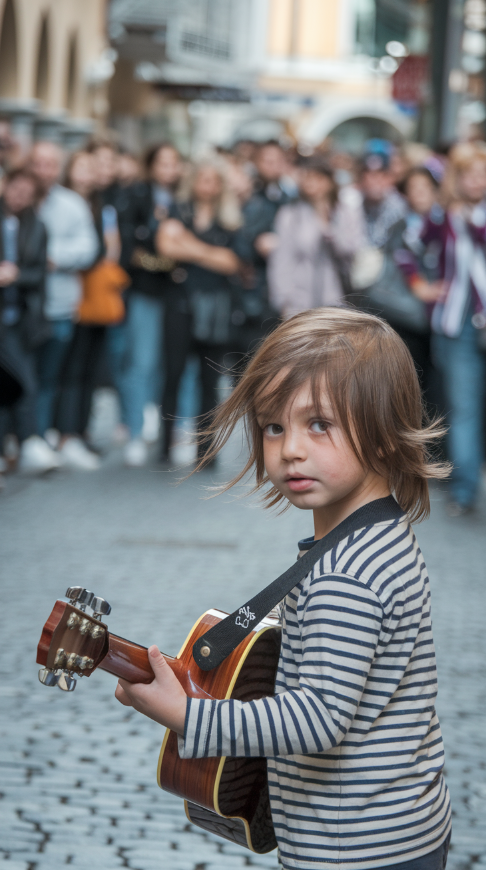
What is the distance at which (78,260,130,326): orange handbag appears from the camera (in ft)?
28.8

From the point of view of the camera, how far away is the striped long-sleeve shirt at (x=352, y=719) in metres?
1.67

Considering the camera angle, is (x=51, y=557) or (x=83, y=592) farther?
(x=51, y=557)

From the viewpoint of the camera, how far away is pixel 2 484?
7.71 meters

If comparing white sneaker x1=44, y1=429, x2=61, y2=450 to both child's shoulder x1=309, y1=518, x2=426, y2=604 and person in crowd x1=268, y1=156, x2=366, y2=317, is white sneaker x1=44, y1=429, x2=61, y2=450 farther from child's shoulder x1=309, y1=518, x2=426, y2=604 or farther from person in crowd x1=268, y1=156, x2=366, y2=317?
child's shoulder x1=309, y1=518, x2=426, y2=604

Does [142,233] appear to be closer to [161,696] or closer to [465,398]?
[465,398]

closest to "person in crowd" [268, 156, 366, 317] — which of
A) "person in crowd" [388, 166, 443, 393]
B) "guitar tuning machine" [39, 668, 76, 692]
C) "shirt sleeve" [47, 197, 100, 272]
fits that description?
"person in crowd" [388, 166, 443, 393]

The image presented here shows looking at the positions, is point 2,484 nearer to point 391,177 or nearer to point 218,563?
point 218,563

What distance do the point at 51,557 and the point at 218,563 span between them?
0.79 metres

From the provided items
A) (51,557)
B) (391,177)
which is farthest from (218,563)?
(391,177)

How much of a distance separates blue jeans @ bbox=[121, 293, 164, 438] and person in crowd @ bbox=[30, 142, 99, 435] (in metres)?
0.52

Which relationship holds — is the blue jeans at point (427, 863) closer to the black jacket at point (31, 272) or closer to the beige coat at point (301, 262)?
the black jacket at point (31, 272)

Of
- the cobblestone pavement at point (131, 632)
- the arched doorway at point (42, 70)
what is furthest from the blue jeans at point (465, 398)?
the arched doorway at point (42, 70)

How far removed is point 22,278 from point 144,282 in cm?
136

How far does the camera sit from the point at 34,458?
816cm
